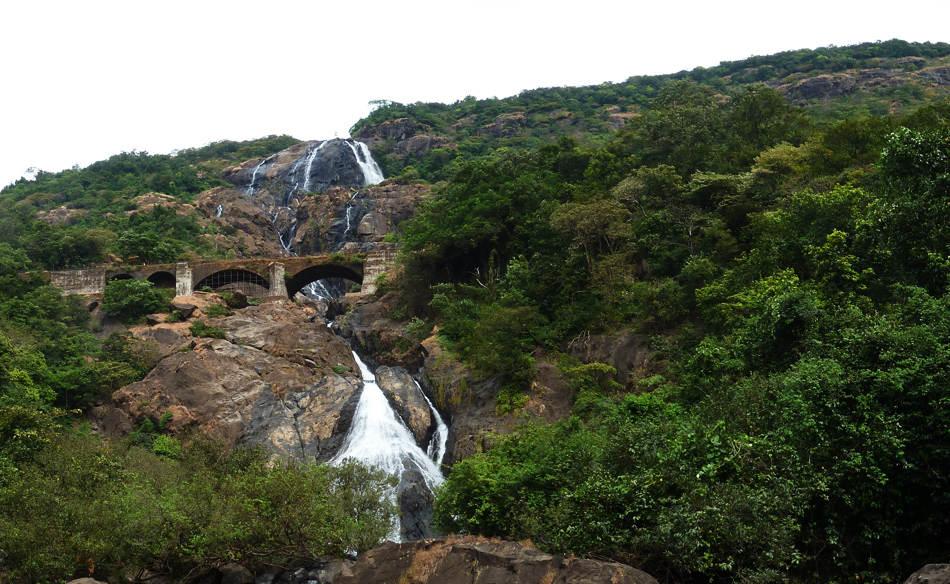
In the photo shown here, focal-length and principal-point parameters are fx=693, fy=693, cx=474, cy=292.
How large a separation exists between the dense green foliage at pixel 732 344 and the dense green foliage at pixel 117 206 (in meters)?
31.8

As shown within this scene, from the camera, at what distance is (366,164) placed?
87125mm

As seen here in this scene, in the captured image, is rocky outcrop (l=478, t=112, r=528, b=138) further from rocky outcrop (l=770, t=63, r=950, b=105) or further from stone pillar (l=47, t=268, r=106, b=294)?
stone pillar (l=47, t=268, r=106, b=294)

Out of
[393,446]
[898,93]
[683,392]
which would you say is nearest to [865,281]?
[683,392]

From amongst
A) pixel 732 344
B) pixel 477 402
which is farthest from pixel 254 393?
pixel 732 344

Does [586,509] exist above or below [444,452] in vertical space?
above

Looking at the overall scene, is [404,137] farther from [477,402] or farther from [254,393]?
[477,402]

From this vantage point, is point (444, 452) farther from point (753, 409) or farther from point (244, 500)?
point (753, 409)

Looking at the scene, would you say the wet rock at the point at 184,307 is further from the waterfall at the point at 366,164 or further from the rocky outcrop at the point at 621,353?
the waterfall at the point at 366,164

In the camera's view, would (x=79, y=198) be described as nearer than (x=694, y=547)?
No

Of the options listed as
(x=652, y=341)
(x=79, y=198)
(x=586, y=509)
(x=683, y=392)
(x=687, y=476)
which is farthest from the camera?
(x=79, y=198)

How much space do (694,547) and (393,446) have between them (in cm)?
1981

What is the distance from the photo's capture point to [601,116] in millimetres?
95000

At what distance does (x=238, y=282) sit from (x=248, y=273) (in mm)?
1035

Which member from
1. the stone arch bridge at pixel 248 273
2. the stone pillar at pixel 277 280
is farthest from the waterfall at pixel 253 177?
the stone pillar at pixel 277 280
